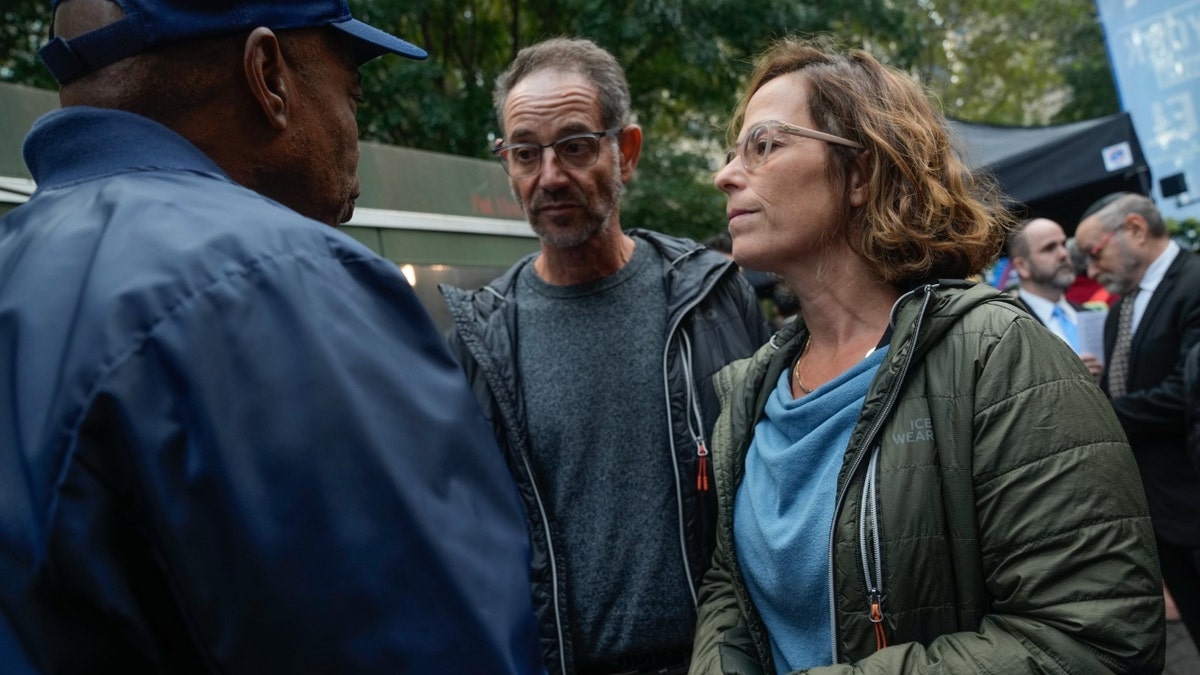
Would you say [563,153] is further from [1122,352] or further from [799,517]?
[1122,352]

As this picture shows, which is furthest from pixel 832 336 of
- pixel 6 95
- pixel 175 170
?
pixel 6 95

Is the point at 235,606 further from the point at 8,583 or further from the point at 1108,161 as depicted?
the point at 1108,161

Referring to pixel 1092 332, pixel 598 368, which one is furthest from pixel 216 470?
pixel 1092 332

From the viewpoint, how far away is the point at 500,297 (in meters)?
2.65

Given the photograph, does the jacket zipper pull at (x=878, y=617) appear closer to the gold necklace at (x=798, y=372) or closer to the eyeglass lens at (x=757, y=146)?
the gold necklace at (x=798, y=372)

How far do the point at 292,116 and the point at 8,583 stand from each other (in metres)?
0.61

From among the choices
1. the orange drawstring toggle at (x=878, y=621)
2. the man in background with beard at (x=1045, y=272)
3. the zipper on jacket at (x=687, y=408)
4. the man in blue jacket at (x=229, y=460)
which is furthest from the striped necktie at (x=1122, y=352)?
the man in blue jacket at (x=229, y=460)

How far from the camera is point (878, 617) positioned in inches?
59.2

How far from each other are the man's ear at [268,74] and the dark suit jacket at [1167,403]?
4.07 metres

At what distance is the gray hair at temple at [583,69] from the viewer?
8.76 ft

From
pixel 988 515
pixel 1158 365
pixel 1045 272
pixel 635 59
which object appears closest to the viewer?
pixel 988 515

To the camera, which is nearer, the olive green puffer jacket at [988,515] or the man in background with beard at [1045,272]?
the olive green puffer jacket at [988,515]

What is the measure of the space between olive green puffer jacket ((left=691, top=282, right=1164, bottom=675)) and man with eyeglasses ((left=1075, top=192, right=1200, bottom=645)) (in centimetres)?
305

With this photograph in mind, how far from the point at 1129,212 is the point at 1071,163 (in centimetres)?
303
